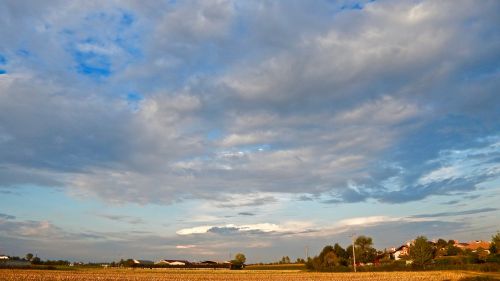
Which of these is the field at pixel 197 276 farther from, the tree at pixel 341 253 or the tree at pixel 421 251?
the tree at pixel 341 253

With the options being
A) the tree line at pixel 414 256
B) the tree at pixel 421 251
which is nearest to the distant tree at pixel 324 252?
the tree line at pixel 414 256

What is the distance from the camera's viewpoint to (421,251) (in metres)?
118

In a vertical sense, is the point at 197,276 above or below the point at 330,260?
below

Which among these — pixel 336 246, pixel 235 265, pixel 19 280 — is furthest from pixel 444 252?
pixel 19 280

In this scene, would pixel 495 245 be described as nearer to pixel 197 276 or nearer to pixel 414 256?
pixel 414 256

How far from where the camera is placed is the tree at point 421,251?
116319mm

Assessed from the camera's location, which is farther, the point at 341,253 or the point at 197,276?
the point at 341,253

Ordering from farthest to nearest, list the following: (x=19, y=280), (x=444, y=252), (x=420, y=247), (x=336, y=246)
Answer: (x=444, y=252) < (x=336, y=246) < (x=420, y=247) < (x=19, y=280)

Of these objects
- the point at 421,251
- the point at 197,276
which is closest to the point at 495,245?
the point at 421,251

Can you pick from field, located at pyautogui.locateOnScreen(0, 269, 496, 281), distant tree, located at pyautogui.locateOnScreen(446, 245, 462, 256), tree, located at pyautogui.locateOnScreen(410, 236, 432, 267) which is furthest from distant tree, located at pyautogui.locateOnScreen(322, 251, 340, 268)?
field, located at pyautogui.locateOnScreen(0, 269, 496, 281)

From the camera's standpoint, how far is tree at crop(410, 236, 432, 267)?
116319mm

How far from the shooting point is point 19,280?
49.4 meters

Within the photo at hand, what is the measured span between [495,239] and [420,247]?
2874 centimetres

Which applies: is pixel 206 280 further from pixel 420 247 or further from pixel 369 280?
pixel 420 247
